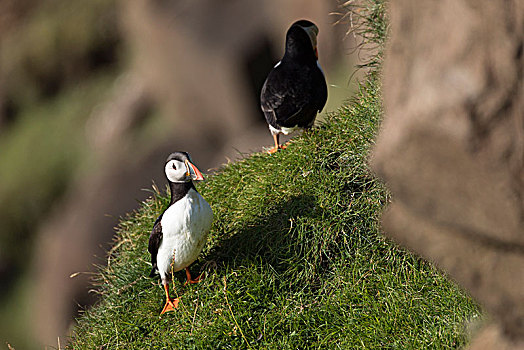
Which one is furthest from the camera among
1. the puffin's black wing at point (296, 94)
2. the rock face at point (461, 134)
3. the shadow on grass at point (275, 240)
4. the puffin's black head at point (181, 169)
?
the puffin's black wing at point (296, 94)

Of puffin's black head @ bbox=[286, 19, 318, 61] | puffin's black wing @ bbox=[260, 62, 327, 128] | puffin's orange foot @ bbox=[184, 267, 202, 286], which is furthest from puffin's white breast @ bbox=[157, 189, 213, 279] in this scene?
puffin's black head @ bbox=[286, 19, 318, 61]

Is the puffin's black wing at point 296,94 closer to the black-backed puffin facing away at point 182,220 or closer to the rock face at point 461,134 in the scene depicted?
the black-backed puffin facing away at point 182,220

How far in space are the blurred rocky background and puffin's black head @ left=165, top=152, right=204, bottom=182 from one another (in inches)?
158

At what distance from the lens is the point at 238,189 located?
459cm

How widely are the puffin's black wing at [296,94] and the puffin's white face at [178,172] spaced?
1132mm

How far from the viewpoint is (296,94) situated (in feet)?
14.7

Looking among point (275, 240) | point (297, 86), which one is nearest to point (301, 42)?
point (297, 86)

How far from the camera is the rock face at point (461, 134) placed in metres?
1.58

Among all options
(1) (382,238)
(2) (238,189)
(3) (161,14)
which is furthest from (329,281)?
(3) (161,14)

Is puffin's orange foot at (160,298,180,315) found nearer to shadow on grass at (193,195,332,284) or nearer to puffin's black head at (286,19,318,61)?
shadow on grass at (193,195,332,284)

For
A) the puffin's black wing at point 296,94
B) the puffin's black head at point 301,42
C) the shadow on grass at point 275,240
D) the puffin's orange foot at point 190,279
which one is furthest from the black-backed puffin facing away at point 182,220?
the puffin's black head at point 301,42

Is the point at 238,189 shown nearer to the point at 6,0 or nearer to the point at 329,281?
the point at 329,281

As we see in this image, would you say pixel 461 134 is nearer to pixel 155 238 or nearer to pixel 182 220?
pixel 182 220

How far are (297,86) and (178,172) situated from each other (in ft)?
4.20
